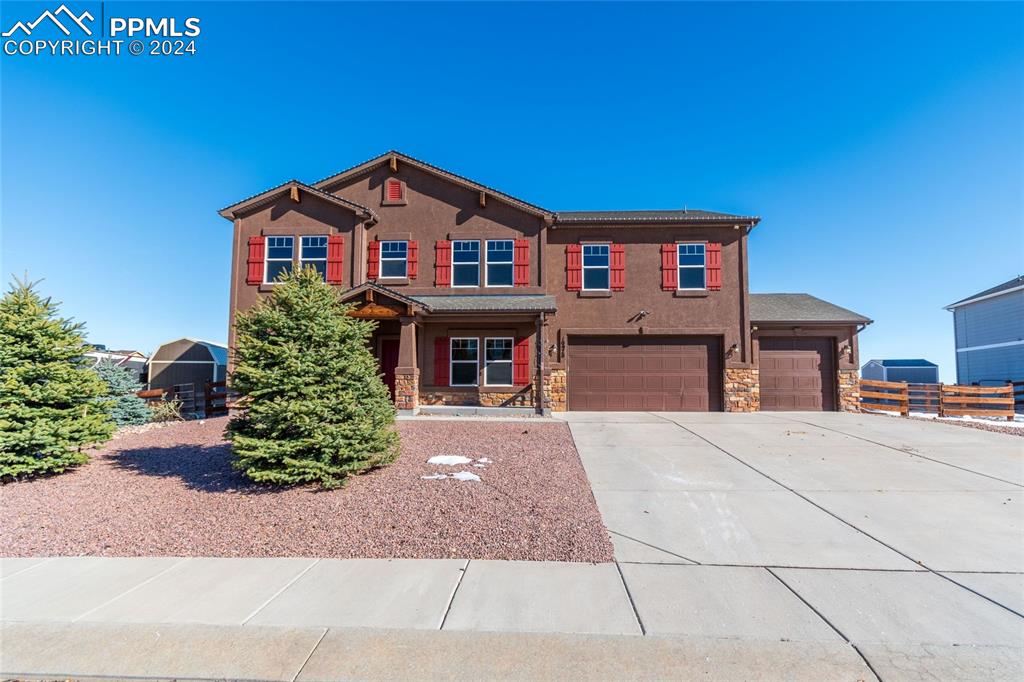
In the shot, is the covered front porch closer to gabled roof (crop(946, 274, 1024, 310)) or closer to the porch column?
the porch column

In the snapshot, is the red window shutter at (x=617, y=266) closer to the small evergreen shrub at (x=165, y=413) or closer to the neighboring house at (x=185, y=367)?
the small evergreen shrub at (x=165, y=413)

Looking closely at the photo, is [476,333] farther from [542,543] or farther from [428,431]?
[542,543]

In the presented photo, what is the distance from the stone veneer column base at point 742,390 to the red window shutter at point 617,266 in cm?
441

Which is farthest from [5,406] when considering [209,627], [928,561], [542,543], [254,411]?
[928,561]

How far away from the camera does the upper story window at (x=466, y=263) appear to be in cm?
1511

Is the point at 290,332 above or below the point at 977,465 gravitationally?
above

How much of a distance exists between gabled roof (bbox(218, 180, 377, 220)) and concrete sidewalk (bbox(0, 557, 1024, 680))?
1232 cm

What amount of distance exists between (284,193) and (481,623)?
50.5 ft

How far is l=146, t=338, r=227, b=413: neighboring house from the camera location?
16516mm

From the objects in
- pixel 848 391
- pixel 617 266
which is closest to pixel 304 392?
pixel 617 266

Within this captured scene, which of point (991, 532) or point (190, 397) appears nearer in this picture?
point (991, 532)

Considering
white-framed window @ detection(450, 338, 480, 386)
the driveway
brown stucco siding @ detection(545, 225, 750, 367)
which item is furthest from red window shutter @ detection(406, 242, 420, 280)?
the driveway

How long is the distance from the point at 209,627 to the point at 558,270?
13393mm

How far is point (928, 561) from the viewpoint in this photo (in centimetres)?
407
